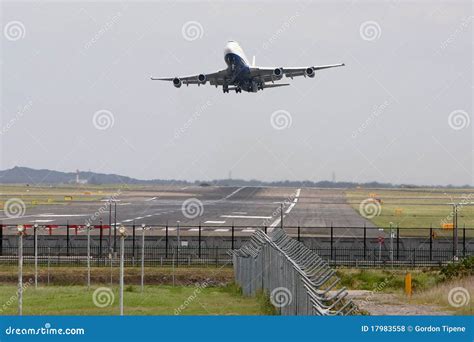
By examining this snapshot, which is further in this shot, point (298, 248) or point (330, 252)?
point (330, 252)

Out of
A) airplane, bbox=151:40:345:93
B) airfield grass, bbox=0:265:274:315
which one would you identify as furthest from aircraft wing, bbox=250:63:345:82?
airfield grass, bbox=0:265:274:315

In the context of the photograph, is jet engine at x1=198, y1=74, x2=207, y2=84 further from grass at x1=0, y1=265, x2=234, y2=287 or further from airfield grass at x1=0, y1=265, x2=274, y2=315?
grass at x1=0, y1=265, x2=234, y2=287

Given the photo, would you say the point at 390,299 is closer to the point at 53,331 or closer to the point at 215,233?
the point at 53,331

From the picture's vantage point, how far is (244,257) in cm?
3478

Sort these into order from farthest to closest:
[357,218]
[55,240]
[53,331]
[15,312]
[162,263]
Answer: [357,218] < [55,240] < [162,263] < [15,312] < [53,331]

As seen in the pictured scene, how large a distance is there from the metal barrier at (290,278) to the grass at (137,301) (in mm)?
748

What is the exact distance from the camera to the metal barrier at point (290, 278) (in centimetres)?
1619

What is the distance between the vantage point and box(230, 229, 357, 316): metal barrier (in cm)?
1619

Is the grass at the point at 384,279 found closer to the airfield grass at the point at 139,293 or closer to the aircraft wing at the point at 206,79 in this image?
the airfield grass at the point at 139,293

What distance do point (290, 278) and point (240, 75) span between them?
43702 millimetres

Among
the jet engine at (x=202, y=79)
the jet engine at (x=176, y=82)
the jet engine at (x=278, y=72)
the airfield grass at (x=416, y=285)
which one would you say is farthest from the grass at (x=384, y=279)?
the jet engine at (x=202, y=79)

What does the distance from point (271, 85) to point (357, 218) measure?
2045 centimetres

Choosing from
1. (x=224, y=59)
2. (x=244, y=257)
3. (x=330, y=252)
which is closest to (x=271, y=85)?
(x=224, y=59)

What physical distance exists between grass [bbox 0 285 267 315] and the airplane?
1108 inches
